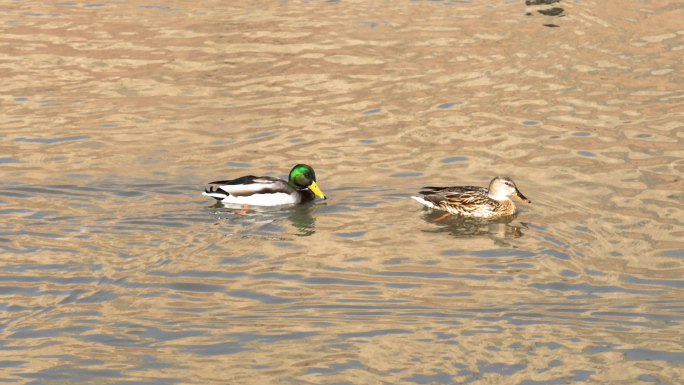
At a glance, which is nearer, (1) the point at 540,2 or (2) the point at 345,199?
(2) the point at 345,199

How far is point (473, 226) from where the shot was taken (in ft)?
43.8

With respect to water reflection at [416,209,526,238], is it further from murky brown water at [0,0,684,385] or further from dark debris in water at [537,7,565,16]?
dark debris in water at [537,7,565,16]

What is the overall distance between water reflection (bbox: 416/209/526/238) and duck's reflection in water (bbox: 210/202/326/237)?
1.55 metres

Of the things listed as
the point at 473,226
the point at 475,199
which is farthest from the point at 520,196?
the point at 473,226

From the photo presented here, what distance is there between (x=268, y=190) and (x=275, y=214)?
34 cm

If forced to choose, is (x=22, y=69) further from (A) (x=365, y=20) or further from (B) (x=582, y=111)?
(B) (x=582, y=111)

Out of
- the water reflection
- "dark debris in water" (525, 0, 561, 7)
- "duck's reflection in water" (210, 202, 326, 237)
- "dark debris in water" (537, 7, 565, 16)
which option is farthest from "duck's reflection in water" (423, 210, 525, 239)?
"dark debris in water" (525, 0, 561, 7)

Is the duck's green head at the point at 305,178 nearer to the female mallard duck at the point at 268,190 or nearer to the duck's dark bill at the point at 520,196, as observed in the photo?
the female mallard duck at the point at 268,190

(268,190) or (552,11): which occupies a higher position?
(552,11)

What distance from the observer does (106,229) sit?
484 inches

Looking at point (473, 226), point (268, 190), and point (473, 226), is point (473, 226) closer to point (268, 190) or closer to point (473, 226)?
point (473, 226)

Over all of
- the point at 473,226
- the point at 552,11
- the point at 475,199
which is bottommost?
the point at 473,226

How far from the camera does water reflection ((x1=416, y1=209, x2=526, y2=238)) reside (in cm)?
1288

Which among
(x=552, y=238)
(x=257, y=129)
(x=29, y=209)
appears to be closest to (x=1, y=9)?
(x=257, y=129)
